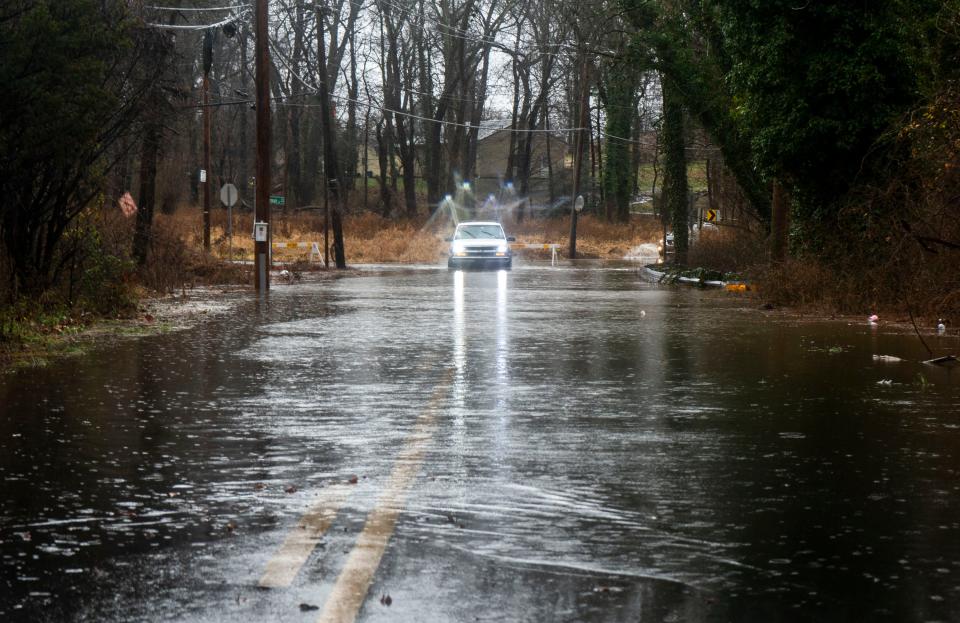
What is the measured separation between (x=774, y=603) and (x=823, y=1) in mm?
22249

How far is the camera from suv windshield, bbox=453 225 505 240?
150 ft

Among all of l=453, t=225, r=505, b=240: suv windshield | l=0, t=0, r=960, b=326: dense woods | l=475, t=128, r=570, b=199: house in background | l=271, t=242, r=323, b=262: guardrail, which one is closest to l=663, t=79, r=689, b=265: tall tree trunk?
l=0, t=0, r=960, b=326: dense woods

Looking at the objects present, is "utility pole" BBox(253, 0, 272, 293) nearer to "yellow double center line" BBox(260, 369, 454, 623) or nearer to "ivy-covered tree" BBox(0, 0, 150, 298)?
"ivy-covered tree" BBox(0, 0, 150, 298)

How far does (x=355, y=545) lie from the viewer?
6.22 meters

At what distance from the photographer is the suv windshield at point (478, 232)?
150 feet

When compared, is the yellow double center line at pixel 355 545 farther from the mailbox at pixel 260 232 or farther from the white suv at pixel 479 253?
the white suv at pixel 479 253

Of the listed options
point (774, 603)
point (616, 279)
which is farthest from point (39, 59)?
point (616, 279)

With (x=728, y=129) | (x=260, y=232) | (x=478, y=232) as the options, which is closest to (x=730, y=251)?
(x=728, y=129)

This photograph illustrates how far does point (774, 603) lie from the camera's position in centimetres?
530

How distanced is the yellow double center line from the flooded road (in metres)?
0.02

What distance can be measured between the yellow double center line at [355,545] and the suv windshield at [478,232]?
3694 centimetres

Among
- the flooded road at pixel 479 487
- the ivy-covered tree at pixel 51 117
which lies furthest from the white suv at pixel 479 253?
the flooded road at pixel 479 487

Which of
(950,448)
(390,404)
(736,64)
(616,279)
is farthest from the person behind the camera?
(616,279)

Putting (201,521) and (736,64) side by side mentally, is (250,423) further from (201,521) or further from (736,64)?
(736,64)
